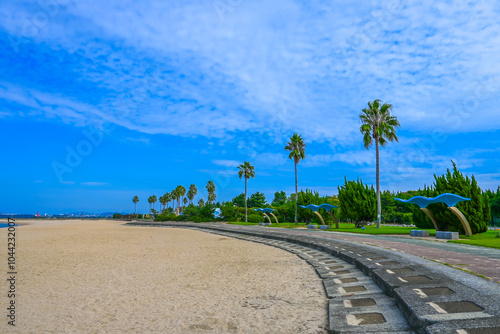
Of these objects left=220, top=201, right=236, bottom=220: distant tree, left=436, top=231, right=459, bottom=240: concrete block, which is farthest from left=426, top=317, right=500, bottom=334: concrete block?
left=220, top=201, right=236, bottom=220: distant tree

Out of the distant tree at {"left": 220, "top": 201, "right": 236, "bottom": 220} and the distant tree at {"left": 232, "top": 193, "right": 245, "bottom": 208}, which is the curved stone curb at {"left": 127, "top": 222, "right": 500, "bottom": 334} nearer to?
the distant tree at {"left": 220, "top": 201, "right": 236, "bottom": 220}

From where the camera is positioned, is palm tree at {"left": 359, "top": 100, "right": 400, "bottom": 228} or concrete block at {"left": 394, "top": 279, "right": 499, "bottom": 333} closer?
concrete block at {"left": 394, "top": 279, "right": 499, "bottom": 333}

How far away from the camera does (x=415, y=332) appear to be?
172 inches

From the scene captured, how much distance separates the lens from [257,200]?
93688 mm

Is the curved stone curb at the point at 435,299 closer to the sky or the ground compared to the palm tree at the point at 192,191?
closer to the ground

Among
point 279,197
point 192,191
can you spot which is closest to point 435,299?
point 279,197

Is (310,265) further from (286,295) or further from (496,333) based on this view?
(496,333)

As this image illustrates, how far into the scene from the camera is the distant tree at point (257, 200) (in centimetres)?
9162

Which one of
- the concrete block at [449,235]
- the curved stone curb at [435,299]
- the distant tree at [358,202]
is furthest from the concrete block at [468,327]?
the distant tree at [358,202]

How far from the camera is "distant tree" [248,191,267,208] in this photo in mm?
91625

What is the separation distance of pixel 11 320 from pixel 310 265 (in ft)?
29.3

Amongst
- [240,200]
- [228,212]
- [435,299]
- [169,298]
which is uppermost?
[240,200]

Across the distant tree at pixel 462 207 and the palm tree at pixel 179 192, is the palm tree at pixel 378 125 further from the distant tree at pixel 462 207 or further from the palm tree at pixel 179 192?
the palm tree at pixel 179 192

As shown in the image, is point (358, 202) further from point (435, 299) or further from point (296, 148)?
point (435, 299)
